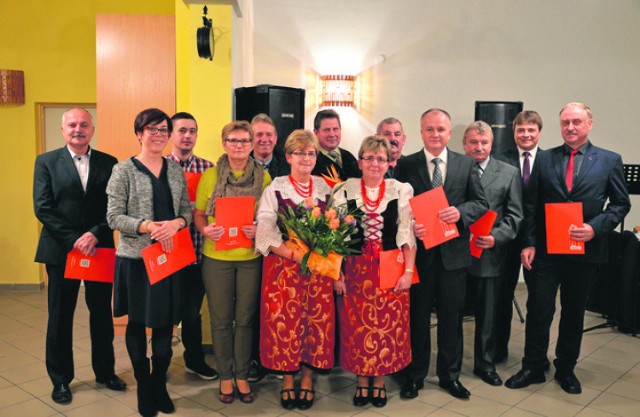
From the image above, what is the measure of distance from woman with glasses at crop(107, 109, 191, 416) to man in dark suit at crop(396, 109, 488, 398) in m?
1.41

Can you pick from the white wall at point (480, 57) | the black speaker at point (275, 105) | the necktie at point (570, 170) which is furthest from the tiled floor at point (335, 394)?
the white wall at point (480, 57)

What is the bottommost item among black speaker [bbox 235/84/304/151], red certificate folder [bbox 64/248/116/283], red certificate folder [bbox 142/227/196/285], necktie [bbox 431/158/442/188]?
red certificate folder [bbox 64/248/116/283]

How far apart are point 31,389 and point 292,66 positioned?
13.2 ft

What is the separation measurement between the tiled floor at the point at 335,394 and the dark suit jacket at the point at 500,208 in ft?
2.47

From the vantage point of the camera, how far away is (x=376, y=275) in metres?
3.21

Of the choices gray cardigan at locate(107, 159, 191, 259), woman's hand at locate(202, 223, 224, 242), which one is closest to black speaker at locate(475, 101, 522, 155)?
woman's hand at locate(202, 223, 224, 242)

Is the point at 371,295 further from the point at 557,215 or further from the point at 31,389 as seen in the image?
the point at 31,389

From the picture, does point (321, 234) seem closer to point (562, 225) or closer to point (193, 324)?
point (193, 324)

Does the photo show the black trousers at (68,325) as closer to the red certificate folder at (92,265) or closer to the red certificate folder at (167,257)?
the red certificate folder at (92,265)

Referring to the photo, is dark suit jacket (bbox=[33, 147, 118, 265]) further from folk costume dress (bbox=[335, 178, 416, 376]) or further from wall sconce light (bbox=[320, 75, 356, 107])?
wall sconce light (bbox=[320, 75, 356, 107])

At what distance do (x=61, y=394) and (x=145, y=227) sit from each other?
4.19 feet

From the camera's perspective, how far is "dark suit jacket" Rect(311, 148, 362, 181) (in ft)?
12.7

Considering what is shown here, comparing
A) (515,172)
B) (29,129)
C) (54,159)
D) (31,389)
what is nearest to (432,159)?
(515,172)

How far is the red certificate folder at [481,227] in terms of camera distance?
355 centimetres
